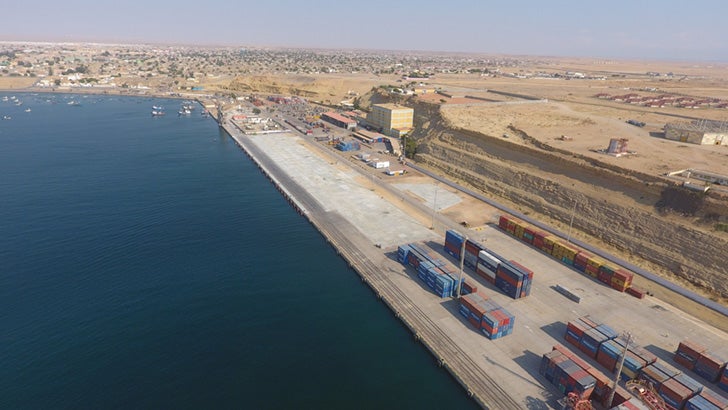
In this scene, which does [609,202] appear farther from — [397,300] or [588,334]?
[397,300]

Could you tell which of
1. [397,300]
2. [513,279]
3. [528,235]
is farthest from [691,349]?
[397,300]

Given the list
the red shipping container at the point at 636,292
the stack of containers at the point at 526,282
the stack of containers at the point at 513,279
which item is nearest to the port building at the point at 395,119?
the stack of containers at the point at 513,279

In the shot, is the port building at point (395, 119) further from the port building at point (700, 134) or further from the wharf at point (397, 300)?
the port building at point (700, 134)

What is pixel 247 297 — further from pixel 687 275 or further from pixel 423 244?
pixel 687 275

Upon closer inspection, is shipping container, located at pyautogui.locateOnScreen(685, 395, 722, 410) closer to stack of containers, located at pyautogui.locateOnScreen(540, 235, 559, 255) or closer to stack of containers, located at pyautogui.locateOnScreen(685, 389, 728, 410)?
stack of containers, located at pyautogui.locateOnScreen(685, 389, 728, 410)

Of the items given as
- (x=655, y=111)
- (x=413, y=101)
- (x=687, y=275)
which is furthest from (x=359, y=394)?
(x=655, y=111)

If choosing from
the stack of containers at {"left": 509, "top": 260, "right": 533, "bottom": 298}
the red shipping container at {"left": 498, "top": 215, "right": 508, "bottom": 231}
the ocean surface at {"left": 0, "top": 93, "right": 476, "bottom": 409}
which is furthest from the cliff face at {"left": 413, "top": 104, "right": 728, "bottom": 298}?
the ocean surface at {"left": 0, "top": 93, "right": 476, "bottom": 409}
